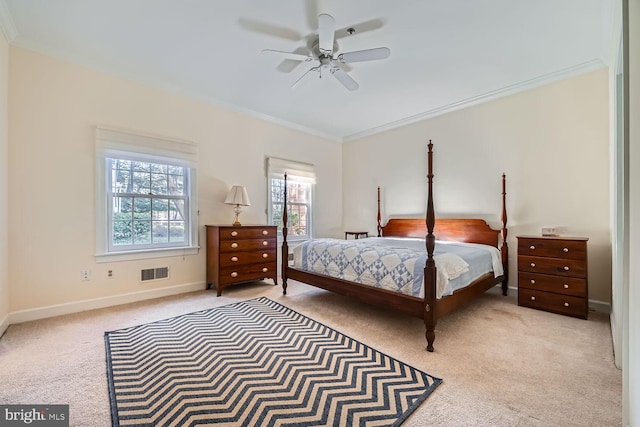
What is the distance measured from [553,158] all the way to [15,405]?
17.4 feet

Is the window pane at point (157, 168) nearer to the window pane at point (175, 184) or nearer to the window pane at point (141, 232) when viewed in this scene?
the window pane at point (175, 184)

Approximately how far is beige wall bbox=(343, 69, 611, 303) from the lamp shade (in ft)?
8.90

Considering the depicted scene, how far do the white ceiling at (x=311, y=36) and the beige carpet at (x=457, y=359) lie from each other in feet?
9.17

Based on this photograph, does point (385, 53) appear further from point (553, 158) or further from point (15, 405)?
point (15, 405)

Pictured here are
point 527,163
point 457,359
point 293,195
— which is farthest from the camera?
point 293,195

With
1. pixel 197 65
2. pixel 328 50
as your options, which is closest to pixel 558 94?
pixel 328 50

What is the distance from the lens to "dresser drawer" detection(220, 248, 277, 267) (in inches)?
144

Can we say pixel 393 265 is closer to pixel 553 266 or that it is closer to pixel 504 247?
pixel 553 266

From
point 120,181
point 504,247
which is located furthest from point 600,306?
point 120,181

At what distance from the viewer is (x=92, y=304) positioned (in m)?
3.04

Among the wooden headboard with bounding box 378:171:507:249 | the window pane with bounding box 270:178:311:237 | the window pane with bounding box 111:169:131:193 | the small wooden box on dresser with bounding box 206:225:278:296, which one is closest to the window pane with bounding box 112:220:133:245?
the window pane with bounding box 111:169:131:193

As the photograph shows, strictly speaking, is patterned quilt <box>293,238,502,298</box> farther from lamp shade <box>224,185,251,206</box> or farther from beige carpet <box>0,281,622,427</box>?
lamp shade <box>224,185,251,206</box>

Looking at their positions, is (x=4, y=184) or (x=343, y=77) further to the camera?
(x=343, y=77)

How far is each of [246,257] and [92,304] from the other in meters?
1.78
